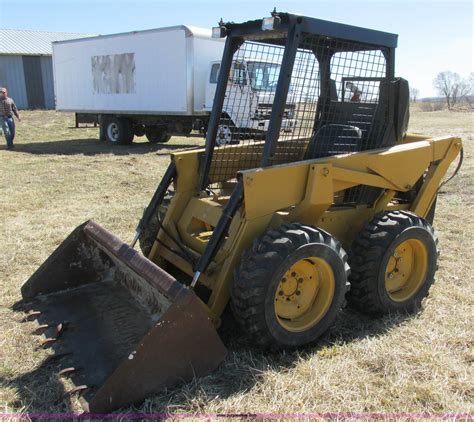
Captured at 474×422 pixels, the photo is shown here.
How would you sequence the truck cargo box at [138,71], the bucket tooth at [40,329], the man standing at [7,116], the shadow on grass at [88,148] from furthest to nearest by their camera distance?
1. the man standing at [7,116]
2. the shadow on grass at [88,148]
3. the truck cargo box at [138,71]
4. the bucket tooth at [40,329]

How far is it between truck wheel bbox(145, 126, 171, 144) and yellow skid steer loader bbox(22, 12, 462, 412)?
37.9 ft

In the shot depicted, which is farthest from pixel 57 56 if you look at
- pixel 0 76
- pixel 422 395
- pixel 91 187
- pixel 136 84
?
pixel 422 395

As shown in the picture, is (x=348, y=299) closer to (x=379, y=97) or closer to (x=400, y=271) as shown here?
(x=400, y=271)

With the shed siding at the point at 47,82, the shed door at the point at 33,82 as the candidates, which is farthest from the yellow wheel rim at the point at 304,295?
the shed siding at the point at 47,82

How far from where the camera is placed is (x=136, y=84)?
1434 centimetres

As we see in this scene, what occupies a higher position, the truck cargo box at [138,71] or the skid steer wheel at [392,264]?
the truck cargo box at [138,71]

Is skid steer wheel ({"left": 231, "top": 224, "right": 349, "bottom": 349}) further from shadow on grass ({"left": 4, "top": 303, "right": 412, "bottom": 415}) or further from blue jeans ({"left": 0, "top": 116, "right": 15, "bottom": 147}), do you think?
blue jeans ({"left": 0, "top": 116, "right": 15, "bottom": 147})

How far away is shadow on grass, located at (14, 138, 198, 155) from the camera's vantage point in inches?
524

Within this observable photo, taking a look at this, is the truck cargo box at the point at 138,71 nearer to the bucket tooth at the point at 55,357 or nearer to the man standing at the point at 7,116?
the man standing at the point at 7,116

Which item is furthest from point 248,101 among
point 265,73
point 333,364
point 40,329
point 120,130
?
point 120,130

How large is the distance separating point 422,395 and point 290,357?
31.8 inches

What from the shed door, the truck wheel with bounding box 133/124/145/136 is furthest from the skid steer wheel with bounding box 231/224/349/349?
the shed door

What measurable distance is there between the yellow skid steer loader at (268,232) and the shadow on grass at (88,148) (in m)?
9.26

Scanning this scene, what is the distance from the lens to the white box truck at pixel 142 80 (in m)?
13.2
